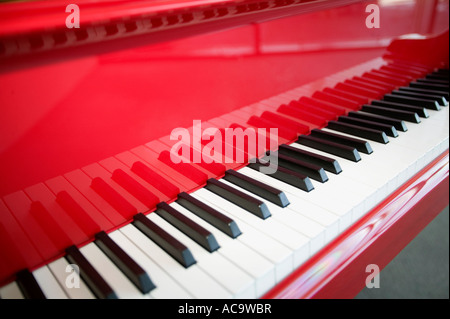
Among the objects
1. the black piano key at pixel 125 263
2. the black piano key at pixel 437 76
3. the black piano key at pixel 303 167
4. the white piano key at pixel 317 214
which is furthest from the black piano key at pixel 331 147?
the black piano key at pixel 437 76

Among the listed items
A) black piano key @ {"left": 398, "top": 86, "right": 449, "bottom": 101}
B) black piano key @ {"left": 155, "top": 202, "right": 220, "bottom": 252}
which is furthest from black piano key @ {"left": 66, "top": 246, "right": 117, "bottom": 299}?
black piano key @ {"left": 398, "top": 86, "right": 449, "bottom": 101}

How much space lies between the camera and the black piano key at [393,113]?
1.44 m

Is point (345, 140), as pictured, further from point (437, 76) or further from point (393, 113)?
point (437, 76)

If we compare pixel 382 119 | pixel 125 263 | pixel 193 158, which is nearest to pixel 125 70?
pixel 193 158

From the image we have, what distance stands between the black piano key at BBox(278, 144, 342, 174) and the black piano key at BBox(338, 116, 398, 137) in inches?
13.9

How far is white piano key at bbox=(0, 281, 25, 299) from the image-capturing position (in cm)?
75

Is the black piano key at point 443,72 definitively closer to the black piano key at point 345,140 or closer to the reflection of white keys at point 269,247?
the black piano key at point 345,140

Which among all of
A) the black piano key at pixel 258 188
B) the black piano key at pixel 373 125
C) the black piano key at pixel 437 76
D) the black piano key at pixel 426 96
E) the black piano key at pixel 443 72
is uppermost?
the black piano key at pixel 443 72

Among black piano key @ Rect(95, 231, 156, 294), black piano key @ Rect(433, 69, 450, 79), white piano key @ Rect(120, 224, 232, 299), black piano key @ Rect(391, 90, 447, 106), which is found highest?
black piano key @ Rect(433, 69, 450, 79)

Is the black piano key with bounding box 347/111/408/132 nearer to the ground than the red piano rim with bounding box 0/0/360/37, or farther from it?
nearer to the ground

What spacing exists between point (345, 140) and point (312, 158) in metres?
0.19

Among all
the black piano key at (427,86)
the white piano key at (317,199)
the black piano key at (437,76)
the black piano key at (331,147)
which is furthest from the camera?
the black piano key at (437,76)

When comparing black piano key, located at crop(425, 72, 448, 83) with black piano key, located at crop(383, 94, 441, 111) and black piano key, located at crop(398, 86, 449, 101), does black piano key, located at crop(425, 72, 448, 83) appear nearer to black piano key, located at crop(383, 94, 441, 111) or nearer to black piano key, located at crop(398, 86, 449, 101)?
black piano key, located at crop(398, 86, 449, 101)

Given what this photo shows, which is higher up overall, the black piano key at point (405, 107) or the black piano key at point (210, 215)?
the black piano key at point (405, 107)
